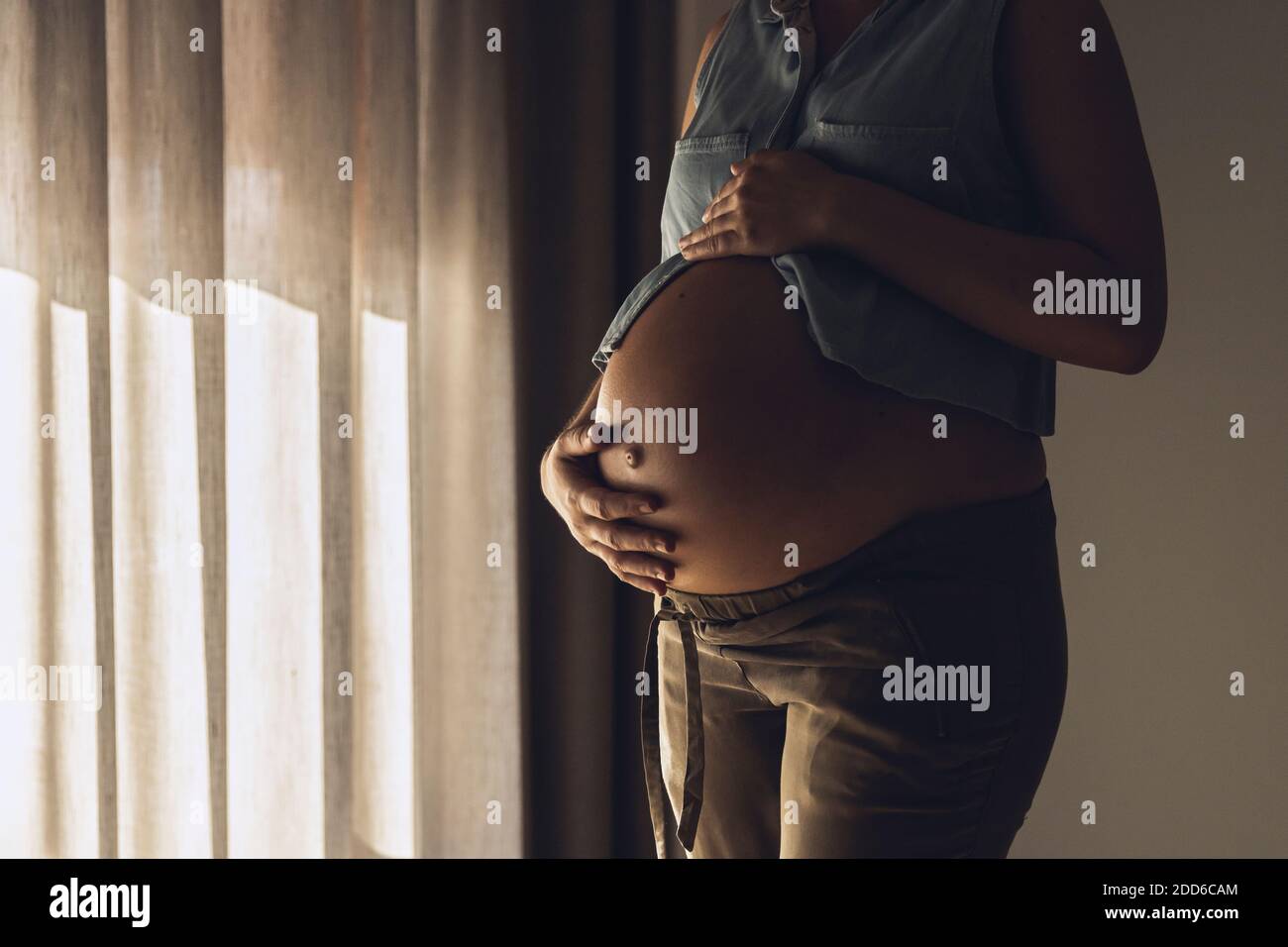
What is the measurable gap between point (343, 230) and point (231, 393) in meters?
0.26

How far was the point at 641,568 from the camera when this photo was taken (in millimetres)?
731

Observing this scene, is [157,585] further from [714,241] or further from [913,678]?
[913,678]

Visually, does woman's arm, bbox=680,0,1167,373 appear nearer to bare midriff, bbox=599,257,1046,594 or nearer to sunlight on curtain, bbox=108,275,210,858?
bare midriff, bbox=599,257,1046,594

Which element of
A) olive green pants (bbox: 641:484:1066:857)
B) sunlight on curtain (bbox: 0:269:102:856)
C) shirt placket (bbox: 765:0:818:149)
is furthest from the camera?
sunlight on curtain (bbox: 0:269:102:856)

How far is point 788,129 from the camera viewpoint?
77cm

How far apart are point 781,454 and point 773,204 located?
189 mm

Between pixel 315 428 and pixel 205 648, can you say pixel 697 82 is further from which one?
pixel 205 648

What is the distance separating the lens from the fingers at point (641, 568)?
726mm

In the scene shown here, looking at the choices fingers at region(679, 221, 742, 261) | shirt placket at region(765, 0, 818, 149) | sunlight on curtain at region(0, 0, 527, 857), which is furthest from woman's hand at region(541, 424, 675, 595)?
sunlight on curtain at region(0, 0, 527, 857)

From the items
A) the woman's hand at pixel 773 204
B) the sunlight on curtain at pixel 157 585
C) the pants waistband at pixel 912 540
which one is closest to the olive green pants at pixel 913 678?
the pants waistband at pixel 912 540

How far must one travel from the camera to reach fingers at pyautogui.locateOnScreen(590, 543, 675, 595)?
0.73m

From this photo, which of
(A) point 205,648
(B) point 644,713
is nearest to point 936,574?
(B) point 644,713

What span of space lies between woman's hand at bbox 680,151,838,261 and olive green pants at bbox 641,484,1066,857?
0.23 meters

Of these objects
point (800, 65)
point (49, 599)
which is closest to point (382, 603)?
point (49, 599)
